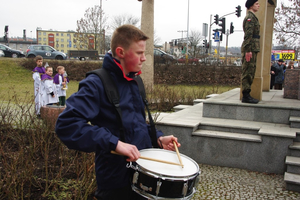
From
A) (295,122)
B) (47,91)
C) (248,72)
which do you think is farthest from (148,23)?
(295,122)

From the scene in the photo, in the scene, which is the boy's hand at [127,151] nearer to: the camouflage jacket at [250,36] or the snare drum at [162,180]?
the snare drum at [162,180]

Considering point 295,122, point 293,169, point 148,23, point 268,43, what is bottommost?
point 293,169

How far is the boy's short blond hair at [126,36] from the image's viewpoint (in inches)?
74.6

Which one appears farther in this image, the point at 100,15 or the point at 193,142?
the point at 100,15

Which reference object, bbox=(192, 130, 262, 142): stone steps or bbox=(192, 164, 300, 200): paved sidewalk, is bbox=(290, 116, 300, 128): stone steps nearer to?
bbox=(192, 130, 262, 142): stone steps

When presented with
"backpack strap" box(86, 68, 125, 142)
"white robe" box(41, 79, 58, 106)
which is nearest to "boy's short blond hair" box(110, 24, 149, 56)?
"backpack strap" box(86, 68, 125, 142)

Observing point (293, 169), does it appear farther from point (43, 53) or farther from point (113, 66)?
point (43, 53)

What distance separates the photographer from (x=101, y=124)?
6.09 feet

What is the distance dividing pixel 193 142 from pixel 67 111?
3928 millimetres

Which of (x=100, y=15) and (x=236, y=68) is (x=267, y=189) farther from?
(x=100, y=15)

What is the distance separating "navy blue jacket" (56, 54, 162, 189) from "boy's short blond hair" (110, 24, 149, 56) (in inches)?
4.0

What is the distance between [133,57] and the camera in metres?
1.92

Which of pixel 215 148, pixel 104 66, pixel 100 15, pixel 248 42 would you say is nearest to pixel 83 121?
pixel 104 66

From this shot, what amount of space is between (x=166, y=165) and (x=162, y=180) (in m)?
0.16
